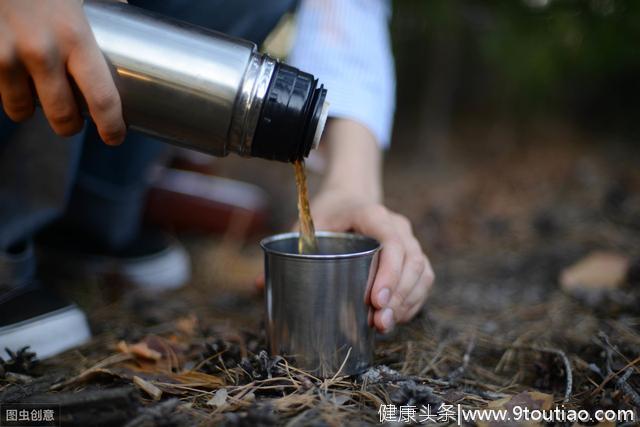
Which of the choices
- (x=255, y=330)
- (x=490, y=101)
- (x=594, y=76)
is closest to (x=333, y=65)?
(x=255, y=330)

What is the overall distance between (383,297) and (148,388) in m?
0.58

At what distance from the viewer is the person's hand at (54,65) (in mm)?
1120

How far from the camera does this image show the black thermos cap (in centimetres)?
127

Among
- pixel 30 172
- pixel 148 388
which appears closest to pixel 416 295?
pixel 148 388

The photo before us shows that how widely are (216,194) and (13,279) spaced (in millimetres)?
1562

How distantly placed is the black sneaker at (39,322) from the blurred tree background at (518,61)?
3.33 meters

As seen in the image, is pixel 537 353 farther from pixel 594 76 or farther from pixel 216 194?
pixel 594 76

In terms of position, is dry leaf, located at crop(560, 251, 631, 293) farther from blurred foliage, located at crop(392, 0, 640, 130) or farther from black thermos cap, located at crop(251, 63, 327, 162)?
blurred foliage, located at crop(392, 0, 640, 130)

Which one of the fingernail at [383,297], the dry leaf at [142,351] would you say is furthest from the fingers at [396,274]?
the dry leaf at [142,351]

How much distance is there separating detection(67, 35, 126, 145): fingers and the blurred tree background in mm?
3302

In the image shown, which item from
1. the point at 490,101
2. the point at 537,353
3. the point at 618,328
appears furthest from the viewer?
the point at 490,101

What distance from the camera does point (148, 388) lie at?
1244 mm

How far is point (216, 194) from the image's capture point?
3.22 meters

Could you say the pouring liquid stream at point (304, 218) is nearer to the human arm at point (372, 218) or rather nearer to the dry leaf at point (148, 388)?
the human arm at point (372, 218)
